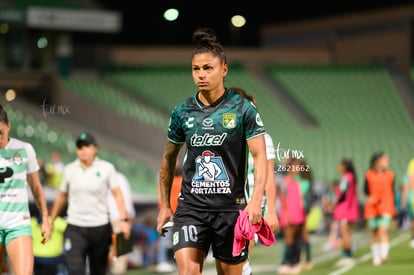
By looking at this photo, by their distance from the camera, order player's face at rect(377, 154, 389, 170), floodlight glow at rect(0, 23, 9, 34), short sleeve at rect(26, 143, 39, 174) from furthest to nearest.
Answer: floodlight glow at rect(0, 23, 9, 34) → player's face at rect(377, 154, 389, 170) → short sleeve at rect(26, 143, 39, 174)

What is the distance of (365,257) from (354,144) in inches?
517

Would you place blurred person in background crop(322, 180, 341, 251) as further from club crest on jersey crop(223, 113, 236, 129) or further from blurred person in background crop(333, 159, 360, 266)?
club crest on jersey crop(223, 113, 236, 129)

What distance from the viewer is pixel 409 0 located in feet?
149

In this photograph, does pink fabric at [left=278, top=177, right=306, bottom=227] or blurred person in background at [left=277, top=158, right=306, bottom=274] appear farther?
pink fabric at [left=278, top=177, right=306, bottom=227]

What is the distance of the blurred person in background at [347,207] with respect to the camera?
18094 mm

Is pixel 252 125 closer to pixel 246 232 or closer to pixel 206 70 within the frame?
pixel 206 70

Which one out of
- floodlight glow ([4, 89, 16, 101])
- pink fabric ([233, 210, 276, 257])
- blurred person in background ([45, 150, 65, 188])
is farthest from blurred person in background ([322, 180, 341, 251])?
pink fabric ([233, 210, 276, 257])

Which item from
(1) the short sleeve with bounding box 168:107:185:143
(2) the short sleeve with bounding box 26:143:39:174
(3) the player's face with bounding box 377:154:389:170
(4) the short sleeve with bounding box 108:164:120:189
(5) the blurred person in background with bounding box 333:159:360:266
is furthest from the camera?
(5) the blurred person in background with bounding box 333:159:360:266

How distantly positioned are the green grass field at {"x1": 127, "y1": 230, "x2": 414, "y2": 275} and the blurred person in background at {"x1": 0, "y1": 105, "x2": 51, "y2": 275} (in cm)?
785

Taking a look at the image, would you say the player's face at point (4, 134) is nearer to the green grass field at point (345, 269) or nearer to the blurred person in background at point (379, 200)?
the green grass field at point (345, 269)

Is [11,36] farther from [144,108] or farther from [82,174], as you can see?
[82,174]

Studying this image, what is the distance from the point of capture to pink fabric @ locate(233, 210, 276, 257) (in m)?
7.29

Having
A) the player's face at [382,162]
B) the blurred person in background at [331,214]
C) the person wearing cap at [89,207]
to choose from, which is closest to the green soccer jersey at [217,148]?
the person wearing cap at [89,207]

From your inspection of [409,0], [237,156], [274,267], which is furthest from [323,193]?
[237,156]
